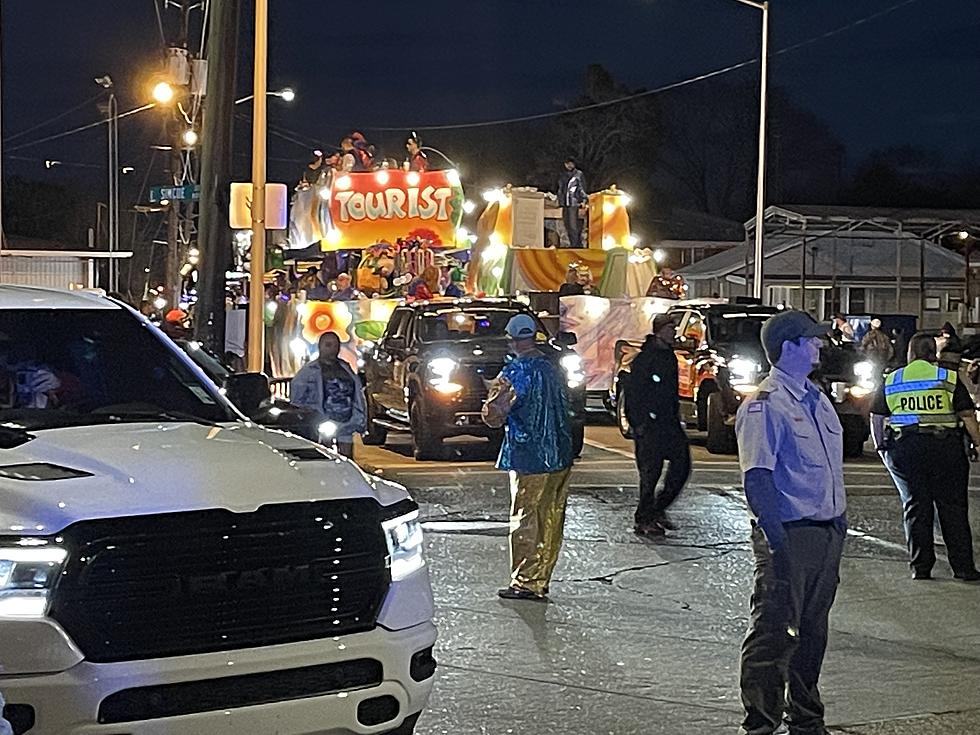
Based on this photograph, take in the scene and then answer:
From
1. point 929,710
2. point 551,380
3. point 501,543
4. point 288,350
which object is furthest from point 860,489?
point 288,350

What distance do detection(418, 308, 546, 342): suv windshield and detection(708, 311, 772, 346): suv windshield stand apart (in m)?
2.81

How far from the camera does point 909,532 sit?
10.9 metres

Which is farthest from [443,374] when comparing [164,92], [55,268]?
[55,268]

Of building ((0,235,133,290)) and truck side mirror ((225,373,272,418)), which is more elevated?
building ((0,235,133,290))

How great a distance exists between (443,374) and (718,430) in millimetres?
3800

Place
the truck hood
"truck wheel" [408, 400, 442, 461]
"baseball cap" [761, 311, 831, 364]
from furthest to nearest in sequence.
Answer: "truck wheel" [408, 400, 442, 461]
"baseball cap" [761, 311, 831, 364]
the truck hood

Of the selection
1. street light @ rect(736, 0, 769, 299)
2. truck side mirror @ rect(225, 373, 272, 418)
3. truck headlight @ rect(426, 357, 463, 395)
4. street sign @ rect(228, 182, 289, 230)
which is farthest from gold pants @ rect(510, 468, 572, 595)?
street light @ rect(736, 0, 769, 299)

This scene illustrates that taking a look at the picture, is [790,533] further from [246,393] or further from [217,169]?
[217,169]

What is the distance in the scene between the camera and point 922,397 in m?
10.7

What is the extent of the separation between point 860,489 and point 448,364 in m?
4.98

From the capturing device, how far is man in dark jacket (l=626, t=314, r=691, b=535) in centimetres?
1262

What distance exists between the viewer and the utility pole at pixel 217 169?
15891mm

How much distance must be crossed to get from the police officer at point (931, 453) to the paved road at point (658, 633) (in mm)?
285

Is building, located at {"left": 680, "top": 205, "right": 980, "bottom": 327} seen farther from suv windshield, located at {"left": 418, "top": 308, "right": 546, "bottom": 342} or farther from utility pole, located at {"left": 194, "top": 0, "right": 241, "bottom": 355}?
utility pole, located at {"left": 194, "top": 0, "right": 241, "bottom": 355}
